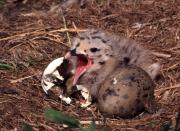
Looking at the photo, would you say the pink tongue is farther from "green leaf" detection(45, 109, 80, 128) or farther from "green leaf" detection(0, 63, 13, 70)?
"green leaf" detection(45, 109, 80, 128)

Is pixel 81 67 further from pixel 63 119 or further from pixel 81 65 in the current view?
pixel 63 119

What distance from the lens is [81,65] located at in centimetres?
492

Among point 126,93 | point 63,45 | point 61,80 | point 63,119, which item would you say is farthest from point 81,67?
point 63,119

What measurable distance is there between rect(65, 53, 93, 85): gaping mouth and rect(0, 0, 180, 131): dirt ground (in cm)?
24

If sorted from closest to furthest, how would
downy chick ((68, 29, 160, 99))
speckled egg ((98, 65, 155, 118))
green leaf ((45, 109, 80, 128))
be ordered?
1. green leaf ((45, 109, 80, 128))
2. speckled egg ((98, 65, 155, 118))
3. downy chick ((68, 29, 160, 99))

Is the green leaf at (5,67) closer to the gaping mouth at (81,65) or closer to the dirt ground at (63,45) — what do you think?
the dirt ground at (63,45)

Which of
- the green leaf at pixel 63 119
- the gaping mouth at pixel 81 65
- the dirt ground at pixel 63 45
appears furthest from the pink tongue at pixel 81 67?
the green leaf at pixel 63 119

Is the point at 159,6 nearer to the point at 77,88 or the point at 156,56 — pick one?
the point at 156,56

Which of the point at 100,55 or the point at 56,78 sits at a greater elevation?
the point at 100,55

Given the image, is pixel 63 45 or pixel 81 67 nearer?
pixel 81 67

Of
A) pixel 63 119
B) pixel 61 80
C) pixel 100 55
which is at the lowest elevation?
pixel 61 80

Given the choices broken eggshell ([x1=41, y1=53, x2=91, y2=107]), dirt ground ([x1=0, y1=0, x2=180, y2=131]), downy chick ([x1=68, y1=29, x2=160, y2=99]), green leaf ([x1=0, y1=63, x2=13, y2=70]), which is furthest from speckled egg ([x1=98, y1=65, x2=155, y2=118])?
green leaf ([x1=0, y1=63, x2=13, y2=70])

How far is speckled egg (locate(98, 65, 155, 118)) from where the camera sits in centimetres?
442

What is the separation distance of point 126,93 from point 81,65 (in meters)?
0.63
